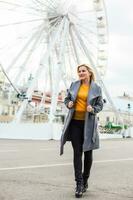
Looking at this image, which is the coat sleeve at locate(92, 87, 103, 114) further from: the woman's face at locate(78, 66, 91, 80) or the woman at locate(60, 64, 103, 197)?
the woman's face at locate(78, 66, 91, 80)

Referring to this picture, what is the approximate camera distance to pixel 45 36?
39.7 m

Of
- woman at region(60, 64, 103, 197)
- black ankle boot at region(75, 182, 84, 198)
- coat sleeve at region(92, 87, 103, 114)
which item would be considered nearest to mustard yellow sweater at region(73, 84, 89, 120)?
woman at region(60, 64, 103, 197)

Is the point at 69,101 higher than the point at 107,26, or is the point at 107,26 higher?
the point at 107,26

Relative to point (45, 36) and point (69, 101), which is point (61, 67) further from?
point (69, 101)

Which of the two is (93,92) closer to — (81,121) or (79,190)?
(81,121)

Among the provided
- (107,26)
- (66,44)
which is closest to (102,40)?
(107,26)

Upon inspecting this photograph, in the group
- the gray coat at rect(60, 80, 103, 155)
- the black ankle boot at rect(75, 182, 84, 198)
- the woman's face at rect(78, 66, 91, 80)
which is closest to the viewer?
the black ankle boot at rect(75, 182, 84, 198)

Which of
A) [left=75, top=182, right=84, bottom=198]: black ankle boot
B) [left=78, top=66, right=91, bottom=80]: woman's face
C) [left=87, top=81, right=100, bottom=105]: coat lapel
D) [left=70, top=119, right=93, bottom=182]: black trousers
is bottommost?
[left=75, top=182, right=84, bottom=198]: black ankle boot

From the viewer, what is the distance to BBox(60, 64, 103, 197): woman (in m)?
5.99

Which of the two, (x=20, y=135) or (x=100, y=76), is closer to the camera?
(x=20, y=135)

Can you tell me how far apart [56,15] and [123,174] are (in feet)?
104

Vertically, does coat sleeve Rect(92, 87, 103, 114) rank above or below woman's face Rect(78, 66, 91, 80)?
below

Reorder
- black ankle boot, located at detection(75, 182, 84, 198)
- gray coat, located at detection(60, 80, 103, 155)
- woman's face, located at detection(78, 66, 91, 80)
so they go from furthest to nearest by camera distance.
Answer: woman's face, located at detection(78, 66, 91, 80) → gray coat, located at detection(60, 80, 103, 155) → black ankle boot, located at detection(75, 182, 84, 198)

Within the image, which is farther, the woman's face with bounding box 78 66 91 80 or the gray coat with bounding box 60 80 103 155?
the woman's face with bounding box 78 66 91 80
